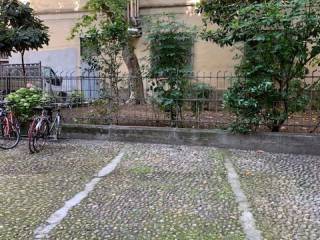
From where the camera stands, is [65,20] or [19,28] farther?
[65,20]

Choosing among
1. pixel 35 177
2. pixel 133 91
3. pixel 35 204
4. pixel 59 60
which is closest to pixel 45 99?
pixel 133 91

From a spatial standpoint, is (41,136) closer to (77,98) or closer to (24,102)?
(24,102)

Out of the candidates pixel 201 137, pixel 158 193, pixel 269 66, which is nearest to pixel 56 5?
pixel 201 137

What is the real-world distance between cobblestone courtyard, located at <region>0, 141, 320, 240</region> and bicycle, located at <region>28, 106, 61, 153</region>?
218 millimetres

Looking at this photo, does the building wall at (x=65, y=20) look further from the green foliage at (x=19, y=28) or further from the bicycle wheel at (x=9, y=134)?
the bicycle wheel at (x=9, y=134)

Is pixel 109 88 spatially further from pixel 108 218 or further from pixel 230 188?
pixel 108 218

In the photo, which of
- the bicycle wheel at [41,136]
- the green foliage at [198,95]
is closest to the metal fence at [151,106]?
the green foliage at [198,95]

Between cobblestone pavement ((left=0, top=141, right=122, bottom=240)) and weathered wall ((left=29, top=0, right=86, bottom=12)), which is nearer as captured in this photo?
cobblestone pavement ((left=0, top=141, right=122, bottom=240))

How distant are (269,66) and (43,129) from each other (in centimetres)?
374

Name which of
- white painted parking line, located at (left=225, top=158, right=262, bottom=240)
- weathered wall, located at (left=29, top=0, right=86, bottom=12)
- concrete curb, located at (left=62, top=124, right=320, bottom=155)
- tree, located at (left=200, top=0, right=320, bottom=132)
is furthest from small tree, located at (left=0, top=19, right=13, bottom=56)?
white painted parking line, located at (left=225, top=158, right=262, bottom=240)

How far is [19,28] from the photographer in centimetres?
956

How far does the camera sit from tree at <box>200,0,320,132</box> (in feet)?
21.9

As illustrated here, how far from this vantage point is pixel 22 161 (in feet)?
21.6

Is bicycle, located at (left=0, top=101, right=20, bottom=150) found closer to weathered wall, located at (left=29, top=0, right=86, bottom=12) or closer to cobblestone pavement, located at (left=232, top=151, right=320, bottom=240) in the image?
cobblestone pavement, located at (left=232, top=151, right=320, bottom=240)
